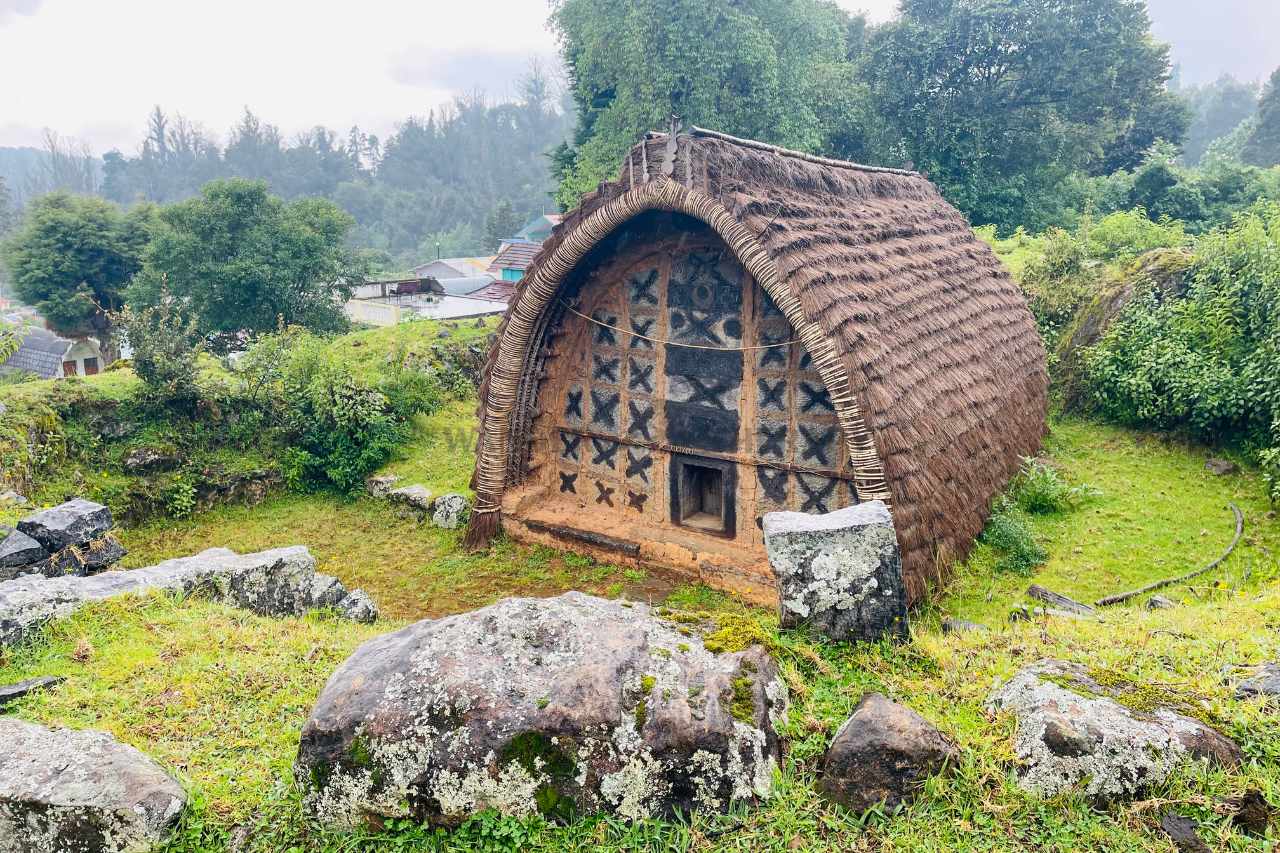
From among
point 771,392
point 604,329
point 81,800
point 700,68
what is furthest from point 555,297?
point 700,68

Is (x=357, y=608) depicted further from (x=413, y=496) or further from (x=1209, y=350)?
(x=1209, y=350)

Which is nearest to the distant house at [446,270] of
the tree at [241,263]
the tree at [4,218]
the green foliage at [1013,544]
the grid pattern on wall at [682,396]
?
the tree at [241,263]

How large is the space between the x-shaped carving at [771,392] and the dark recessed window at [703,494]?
2.74ft

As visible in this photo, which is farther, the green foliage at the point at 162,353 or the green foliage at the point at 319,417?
the green foliage at the point at 319,417

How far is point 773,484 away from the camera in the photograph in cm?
861

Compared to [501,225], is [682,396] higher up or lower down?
lower down

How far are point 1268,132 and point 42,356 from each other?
47770 millimetres

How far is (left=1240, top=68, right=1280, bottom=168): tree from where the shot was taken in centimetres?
3481

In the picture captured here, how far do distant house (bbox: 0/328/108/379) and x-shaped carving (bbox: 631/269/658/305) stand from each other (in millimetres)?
18535

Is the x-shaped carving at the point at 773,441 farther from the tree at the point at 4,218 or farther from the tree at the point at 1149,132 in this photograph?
the tree at the point at 4,218

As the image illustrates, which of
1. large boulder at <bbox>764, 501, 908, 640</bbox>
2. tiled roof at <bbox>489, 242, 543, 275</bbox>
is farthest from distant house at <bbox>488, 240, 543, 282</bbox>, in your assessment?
large boulder at <bbox>764, 501, 908, 640</bbox>

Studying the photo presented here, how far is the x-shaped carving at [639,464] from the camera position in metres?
9.51

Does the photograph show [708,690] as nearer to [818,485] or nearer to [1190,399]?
[818,485]

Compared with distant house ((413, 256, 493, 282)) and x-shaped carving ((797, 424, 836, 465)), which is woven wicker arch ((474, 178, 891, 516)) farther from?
distant house ((413, 256, 493, 282))
